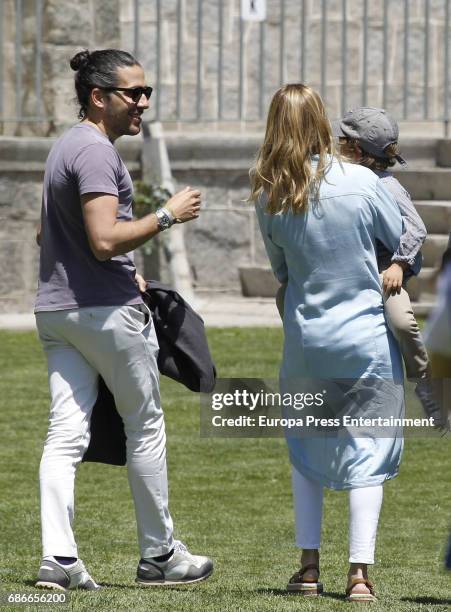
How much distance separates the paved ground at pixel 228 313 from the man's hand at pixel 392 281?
6585mm

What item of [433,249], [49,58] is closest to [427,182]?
[433,249]

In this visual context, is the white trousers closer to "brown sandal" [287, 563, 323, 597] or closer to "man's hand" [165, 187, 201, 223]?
"brown sandal" [287, 563, 323, 597]

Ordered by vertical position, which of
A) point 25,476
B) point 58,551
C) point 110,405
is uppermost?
point 110,405

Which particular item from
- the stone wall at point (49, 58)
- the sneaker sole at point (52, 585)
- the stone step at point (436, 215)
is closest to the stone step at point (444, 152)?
the stone step at point (436, 215)

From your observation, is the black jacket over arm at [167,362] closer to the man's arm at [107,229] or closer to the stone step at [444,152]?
the man's arm at [107,229]

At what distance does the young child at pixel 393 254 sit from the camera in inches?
200

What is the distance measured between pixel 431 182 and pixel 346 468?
8155 mm

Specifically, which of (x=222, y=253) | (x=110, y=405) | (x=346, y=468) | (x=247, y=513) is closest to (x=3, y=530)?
(x=247, y=513)

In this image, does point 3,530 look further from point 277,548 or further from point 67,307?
point 67,307

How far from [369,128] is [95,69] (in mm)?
914

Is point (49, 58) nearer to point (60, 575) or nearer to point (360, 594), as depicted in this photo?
point (60, 575)

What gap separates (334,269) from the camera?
484 centimetres

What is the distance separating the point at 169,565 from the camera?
205 inches

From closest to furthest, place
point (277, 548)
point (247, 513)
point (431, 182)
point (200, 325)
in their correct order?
1. point (200, 325)
2. point (277, 548)
3. point (247, 513)
4. point (431, 182)
